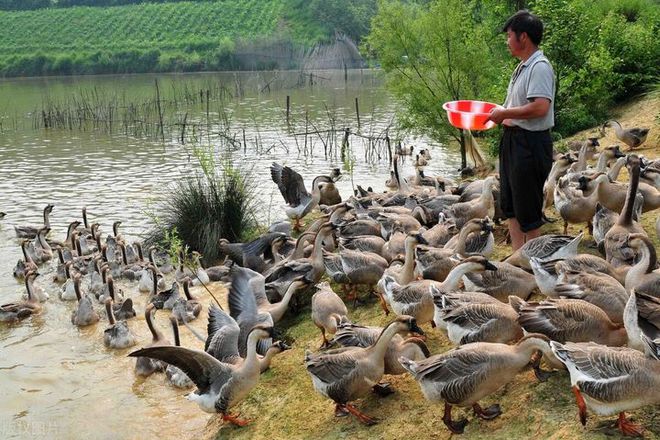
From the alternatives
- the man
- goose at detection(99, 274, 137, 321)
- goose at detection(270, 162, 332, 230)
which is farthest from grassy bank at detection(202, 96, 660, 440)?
goose at detection(270, 162, 332, 230)

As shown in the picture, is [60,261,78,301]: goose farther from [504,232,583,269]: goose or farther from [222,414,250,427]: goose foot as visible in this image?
[504,232,583,269]: goose

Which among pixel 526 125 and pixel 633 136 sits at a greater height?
pixel 526 125

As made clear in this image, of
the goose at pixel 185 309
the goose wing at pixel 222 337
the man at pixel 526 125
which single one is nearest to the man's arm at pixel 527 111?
the man at pixel 526 125

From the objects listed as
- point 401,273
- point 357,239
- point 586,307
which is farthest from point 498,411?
point 357,239

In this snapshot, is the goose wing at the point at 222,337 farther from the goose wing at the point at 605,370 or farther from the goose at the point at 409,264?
the goose wing at the point at 605,370

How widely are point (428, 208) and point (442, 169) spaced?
10.5 meters

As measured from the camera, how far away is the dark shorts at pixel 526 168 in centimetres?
758

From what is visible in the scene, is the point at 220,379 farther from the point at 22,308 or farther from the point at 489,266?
the point at 22,308

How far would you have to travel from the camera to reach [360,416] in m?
6.11

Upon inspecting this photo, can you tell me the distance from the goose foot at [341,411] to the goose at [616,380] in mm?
2253

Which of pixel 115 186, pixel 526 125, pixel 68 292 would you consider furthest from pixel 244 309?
pixel 115 186

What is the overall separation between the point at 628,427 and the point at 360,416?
2.35 metres

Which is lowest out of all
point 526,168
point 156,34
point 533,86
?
point 526,168

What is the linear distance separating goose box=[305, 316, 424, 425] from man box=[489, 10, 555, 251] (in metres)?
2.52
